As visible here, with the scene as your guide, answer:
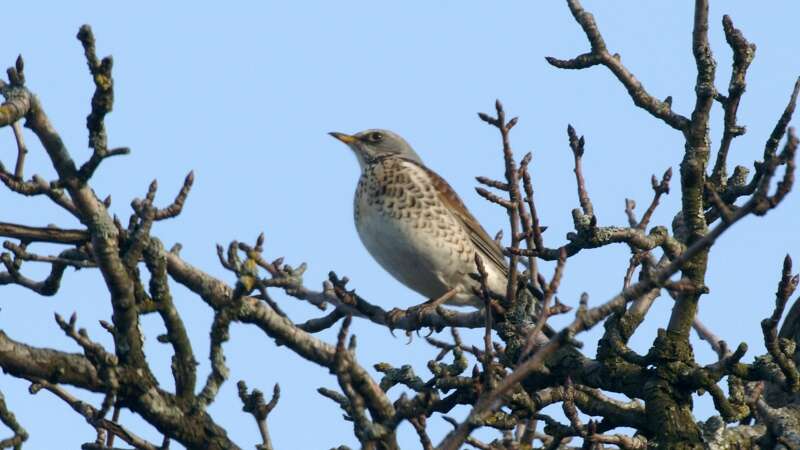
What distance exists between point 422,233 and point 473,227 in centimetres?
65

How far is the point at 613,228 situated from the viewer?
5.40 metres

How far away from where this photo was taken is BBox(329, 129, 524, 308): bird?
7.96m

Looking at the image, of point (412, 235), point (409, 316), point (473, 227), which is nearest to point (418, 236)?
point (412, 235)

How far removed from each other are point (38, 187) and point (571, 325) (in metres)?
1.98

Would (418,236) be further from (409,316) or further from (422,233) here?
(409,316)

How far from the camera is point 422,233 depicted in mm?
8047

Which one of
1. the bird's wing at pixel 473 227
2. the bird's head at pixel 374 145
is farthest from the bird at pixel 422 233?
the bird's head at pixel 374 145

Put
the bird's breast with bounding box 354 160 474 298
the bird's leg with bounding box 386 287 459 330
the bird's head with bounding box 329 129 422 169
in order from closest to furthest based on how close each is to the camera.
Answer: the bird's leg with bounding box 386 287 459 330
the bird's breast with bounding box 354 160 474 298
the bird's head with bounding box 329 129 422 169

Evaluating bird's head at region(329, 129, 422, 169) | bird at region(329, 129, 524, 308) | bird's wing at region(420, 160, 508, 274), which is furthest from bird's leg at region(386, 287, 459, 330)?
bird's head at region(329, 129, 422, 169)

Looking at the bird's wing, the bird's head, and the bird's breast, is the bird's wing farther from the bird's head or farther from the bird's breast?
the bird's head

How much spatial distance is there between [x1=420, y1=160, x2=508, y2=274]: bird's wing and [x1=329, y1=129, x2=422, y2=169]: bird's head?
2.07 ft

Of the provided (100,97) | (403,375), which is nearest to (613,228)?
(403,375)

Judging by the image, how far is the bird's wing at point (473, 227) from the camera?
8523 mm

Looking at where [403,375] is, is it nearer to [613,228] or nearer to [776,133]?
[613,228]
